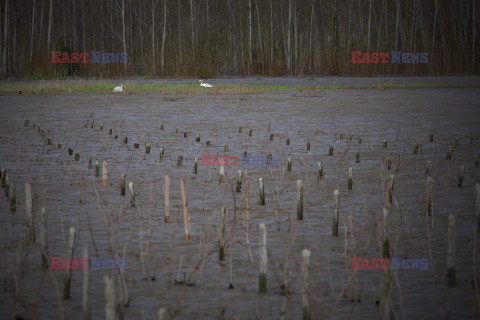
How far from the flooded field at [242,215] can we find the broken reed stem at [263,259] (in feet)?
0.26

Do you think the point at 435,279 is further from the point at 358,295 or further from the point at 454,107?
the point at 454,107

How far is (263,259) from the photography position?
5379 millimetres

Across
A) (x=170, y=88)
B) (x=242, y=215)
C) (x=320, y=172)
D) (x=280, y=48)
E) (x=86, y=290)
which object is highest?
(x=280, y=48)

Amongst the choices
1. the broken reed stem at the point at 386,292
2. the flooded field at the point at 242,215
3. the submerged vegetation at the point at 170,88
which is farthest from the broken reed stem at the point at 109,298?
the submerged vegetation at the point at 170,88

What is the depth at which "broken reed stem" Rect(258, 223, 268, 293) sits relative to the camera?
5.31 m

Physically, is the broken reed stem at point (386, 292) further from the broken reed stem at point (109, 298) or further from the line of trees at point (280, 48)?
the line of trees at point (280, 48)

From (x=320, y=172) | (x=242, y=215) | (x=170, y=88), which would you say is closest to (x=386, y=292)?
(x=242, y=215)

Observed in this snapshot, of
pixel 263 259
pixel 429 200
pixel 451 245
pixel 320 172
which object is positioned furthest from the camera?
pixel 320 172

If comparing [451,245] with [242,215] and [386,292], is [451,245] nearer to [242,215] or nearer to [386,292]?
[386,292]

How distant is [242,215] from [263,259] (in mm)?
2722

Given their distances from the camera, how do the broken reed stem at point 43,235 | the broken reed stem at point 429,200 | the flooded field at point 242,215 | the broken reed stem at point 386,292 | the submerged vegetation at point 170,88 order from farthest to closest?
the submerged vegetation at point 170,88 → the broken reed stem at point 429,200 → the broken reed stem at point 43,235 → the flooded field at point 242,215 → the broken reed stem at point 386,292

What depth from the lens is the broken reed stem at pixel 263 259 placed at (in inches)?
209

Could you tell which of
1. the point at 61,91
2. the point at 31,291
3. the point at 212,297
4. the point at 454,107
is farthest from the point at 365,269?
the point at 61,91

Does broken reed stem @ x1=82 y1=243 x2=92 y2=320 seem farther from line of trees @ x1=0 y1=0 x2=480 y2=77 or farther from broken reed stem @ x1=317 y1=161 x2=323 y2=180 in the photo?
line of trees @ x1=0 y1=0 x2=480 y2=77
